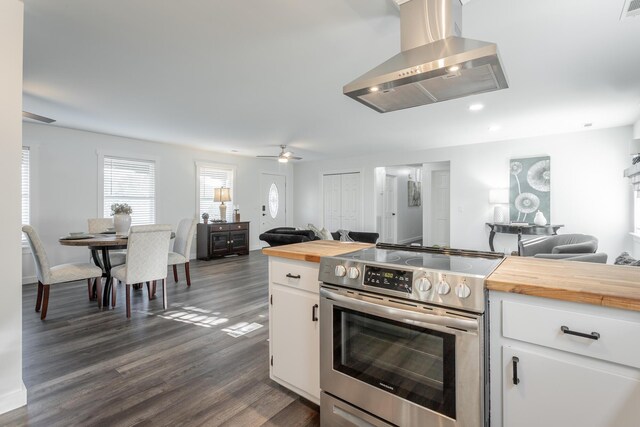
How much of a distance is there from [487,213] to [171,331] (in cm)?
564

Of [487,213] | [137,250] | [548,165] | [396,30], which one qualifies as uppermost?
[396,30]

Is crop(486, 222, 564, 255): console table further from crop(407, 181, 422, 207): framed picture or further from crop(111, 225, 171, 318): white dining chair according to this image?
crop(111, 225, 171, 318): white dining chair

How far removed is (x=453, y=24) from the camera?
1.61 meters

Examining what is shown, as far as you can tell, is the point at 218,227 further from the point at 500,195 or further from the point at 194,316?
the point at 500,195

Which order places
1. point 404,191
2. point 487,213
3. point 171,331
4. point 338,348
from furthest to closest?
point 404,191 < point 487,213 < point 171,331 < point 338,348

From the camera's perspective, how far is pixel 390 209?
328 inches

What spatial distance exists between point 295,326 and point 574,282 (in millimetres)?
1316

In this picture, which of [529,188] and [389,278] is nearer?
[389,278]

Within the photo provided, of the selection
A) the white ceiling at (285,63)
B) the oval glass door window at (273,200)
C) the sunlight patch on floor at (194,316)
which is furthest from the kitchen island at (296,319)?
the oval glass door window at (273,200)

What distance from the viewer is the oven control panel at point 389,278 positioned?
1.28m

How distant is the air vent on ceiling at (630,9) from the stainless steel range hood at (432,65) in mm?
1035

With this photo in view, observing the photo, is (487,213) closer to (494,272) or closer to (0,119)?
(494,272)

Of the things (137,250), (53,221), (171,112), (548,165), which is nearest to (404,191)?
(548,165)

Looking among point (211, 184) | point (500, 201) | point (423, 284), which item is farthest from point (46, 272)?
point (500, 201)
